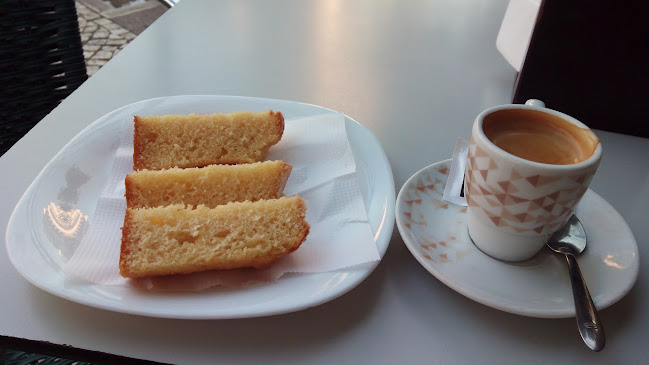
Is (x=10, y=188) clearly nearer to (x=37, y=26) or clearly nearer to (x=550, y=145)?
(x=37, y=26)

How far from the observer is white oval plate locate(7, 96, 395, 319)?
531mm

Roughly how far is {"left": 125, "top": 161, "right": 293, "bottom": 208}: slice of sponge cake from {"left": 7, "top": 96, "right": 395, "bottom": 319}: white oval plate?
8 centimetres

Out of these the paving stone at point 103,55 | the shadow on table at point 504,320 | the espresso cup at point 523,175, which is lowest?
the paving stone at point 103,55


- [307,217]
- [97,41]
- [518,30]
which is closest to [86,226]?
[307,217]

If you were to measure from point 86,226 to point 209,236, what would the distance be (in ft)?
0.63

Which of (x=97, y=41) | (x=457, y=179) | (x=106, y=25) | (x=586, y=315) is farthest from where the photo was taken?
(x=106, y=25)

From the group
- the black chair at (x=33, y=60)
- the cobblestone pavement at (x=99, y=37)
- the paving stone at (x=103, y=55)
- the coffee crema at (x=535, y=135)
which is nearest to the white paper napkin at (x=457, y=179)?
the coffee crema at (x=535, y=135)

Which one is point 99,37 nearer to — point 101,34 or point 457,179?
point 101,34

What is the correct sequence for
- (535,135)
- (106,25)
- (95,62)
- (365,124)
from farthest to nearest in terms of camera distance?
(106,25) → (95,62) → (365,124) → (535,135)

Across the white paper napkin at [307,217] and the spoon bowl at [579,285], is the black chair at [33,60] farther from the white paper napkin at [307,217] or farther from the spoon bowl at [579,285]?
the spoon bowl at [579,285]

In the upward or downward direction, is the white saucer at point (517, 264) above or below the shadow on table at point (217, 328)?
above

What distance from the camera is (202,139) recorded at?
2.64 feet

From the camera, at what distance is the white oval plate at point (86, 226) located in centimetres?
53

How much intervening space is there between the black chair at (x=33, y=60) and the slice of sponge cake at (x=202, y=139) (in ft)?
1.61
